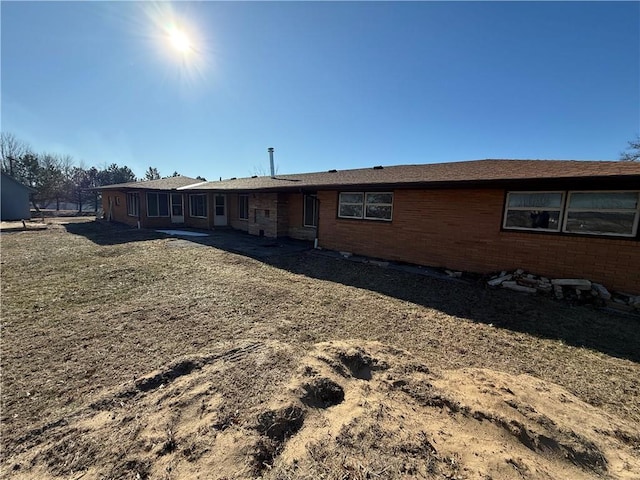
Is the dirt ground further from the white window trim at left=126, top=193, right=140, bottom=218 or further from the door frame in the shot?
the door frame

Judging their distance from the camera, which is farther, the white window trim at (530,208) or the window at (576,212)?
the white window trim at (530,208)

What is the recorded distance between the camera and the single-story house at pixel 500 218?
5.92 metres

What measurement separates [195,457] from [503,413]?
263 cm

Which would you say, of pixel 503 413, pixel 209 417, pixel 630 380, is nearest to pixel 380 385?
pixel 503 413

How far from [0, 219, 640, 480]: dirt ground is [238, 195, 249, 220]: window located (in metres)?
10.5

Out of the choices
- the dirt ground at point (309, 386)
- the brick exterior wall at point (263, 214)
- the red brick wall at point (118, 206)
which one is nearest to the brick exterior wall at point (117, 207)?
the red brick wall at point (118, 206)

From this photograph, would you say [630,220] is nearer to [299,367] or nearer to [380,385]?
[380,385]

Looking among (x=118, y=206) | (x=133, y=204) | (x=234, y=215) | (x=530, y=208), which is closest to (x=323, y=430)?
(x=530, y=208)

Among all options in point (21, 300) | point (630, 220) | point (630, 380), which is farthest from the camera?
point (630, 220)

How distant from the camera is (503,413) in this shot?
2615 mm

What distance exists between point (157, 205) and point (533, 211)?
18952mm

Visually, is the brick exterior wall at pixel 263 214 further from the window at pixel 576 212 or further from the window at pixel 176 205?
the window at pixel 576 212

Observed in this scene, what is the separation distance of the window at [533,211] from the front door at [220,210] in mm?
14943

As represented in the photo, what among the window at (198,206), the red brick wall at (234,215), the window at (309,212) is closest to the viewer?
the window at (309,212)
